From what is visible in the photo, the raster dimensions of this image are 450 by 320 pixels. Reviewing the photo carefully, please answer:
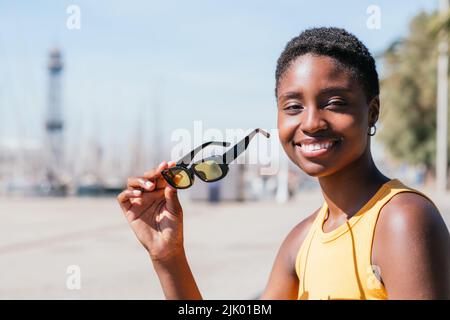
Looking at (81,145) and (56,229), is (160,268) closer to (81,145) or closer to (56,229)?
(56,229)

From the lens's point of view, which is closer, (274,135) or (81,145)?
(274,135)

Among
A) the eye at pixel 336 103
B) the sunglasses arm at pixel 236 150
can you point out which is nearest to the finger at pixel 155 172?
the sunglasses arm at pixel 236 150

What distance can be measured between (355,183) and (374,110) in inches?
6.9

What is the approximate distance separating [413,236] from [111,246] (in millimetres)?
9794

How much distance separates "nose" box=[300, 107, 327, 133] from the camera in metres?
1.42

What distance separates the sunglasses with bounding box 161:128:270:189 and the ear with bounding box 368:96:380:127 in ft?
0.95

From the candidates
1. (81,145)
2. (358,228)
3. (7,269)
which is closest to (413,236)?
(358,228)

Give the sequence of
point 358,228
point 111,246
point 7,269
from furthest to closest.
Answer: point 111,246 < point 7,269 < point 358,228

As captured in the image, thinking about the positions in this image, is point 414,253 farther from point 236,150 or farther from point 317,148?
point 236,150

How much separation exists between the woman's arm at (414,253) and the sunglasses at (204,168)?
36 centimetres

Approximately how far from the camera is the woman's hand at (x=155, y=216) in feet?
4.98

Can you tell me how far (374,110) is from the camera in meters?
1.50

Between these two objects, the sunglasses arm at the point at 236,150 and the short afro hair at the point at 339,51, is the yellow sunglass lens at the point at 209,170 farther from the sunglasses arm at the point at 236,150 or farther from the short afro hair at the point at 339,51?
the short afro hair at the point at 339,51

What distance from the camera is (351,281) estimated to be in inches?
54.6
